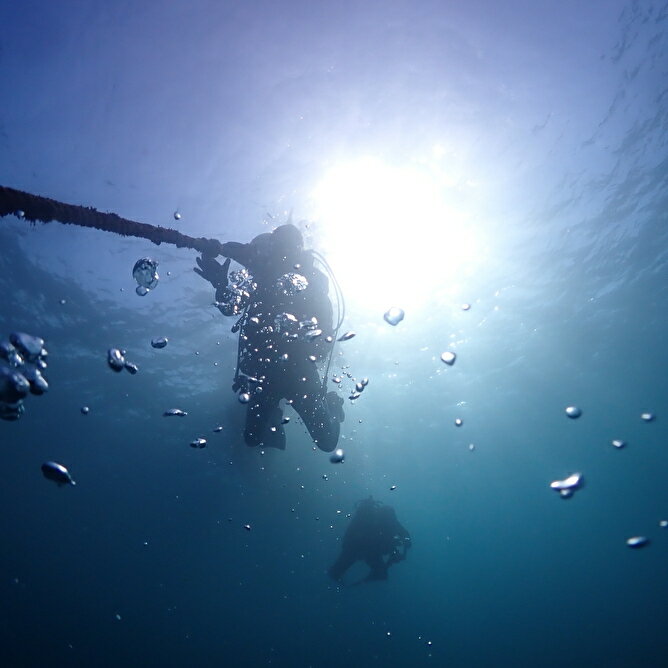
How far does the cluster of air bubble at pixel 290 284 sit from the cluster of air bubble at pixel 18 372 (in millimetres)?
4920

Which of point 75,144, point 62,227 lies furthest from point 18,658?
point 75,144

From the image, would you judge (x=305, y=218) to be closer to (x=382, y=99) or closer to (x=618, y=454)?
(x=382, y=99)

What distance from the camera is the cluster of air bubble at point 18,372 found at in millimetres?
4289

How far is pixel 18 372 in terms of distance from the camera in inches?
192

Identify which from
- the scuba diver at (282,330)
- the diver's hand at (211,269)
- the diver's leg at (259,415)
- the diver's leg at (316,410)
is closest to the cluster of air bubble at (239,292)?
the scuba diver at (282,330)

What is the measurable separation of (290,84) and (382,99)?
2492 millimetres

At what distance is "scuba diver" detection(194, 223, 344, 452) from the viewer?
29.8 feet

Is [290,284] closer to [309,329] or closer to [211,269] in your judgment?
[309,329]

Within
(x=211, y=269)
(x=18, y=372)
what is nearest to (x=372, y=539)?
(x=211, y=269)

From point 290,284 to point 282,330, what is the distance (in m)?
1.16

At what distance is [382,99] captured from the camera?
32.5ft

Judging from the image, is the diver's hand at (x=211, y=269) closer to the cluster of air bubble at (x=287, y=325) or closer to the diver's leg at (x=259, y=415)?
the cluster of air bubble at (x=287, y=325)

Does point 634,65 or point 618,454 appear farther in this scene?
point 618,454

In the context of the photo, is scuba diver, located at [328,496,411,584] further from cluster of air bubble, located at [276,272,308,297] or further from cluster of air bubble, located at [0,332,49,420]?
cluster of air bubble, located at [0,332,49,420]
